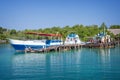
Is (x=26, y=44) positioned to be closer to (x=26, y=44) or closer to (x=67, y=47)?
(x=26, y=44)

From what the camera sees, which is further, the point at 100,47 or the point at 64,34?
the point at 64,34

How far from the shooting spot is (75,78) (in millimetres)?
22141

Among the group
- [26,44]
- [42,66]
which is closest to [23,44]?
[26,44]

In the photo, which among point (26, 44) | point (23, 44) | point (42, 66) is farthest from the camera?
Result: point (26, 44)

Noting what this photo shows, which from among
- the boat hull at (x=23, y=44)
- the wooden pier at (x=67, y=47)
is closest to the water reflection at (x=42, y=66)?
the wooden pier at (x=67, y=47)

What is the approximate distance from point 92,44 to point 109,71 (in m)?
31.6

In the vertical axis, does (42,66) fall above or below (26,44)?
below

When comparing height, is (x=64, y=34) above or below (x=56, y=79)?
above

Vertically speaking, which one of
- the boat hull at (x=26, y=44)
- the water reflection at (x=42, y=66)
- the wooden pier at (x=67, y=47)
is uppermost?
the boat hull at (x=26, y=44)

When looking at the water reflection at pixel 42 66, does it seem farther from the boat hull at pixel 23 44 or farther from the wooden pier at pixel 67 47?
the boat hull at pixel 23 44

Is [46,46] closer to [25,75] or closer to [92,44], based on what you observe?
[92,44]

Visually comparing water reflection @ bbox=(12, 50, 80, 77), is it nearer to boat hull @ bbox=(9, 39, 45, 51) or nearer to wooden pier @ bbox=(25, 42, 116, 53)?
wooden pier @ bbox=(25, 42, 116, 53)

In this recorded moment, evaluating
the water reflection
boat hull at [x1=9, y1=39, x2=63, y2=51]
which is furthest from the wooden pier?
the water reflection

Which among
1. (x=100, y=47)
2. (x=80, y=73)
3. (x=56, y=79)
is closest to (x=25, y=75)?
(x=56, y=79)
